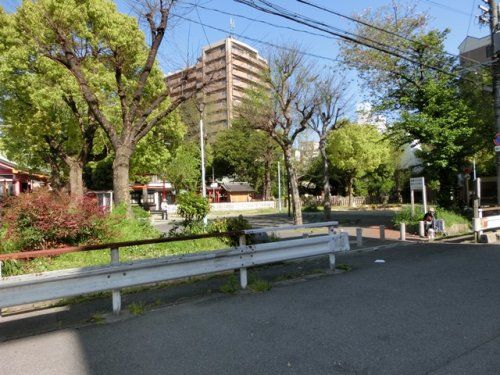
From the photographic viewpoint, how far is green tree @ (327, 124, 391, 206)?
142ft

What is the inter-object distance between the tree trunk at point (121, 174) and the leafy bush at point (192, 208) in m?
1.56

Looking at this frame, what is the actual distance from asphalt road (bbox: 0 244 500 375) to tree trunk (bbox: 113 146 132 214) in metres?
6.67

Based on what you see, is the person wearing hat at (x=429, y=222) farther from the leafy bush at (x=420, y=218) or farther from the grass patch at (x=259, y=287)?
the grass patch at (x=259, y=287)

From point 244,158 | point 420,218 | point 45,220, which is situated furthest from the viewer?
point 244,158

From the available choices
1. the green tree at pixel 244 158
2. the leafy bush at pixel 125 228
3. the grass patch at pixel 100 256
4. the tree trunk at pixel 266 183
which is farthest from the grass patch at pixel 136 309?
the tree trunk at pixel 266 183

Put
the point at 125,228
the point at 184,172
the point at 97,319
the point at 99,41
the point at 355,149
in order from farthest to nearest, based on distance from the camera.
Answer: the point at 184,172, the point at 355,149, the point at 99,41, the point at 125,228, the point at 97,319

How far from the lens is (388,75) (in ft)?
64.5

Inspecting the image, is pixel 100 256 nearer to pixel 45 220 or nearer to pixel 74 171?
pixel 45 220

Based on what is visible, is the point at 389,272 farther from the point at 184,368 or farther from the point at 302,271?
the point at 184,368

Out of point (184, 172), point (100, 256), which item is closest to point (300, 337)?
point (100, 256)

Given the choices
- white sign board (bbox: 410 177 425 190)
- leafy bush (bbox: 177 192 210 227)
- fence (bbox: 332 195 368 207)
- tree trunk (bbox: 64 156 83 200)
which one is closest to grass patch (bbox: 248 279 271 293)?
leafy bush (bbox: 177 192 210 227)

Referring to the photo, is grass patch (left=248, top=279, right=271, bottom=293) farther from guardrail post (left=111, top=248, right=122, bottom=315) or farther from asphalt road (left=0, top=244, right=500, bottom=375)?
guardrail post (left=111, top=248, right=122, bottom=315)

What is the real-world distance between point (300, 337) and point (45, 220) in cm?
688

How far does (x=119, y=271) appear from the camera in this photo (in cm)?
531
